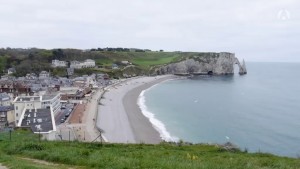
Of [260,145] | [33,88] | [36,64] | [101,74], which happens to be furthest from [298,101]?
[36,64]

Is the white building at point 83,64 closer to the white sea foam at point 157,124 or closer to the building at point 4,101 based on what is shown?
the white sea foam at point 157,124

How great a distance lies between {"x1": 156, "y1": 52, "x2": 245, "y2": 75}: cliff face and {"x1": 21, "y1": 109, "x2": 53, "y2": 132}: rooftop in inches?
4341

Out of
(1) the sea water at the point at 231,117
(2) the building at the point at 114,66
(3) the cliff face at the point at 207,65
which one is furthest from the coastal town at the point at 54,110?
(3) the cliff face at the point at 207,65

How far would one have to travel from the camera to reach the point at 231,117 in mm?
57469

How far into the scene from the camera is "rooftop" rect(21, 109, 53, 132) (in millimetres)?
34969

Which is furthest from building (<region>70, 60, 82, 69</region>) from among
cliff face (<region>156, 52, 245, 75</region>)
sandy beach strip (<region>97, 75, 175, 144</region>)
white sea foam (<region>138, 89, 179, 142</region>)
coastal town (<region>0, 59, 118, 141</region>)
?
white sea foam (<region>138, 89, 179, 142</region>)

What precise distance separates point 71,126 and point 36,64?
3266 inches

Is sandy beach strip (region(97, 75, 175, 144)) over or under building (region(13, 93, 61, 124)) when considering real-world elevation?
under

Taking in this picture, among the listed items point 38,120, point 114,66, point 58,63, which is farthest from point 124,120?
point 114,66

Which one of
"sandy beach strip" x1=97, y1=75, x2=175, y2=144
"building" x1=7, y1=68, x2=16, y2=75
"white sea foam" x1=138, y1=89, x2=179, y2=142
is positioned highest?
"building" x1=7, y1=68, x2=16, y2=75

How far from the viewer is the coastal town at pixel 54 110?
38.4 meters

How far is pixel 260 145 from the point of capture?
40.3m

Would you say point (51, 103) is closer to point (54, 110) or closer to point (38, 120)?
point (54, 110)

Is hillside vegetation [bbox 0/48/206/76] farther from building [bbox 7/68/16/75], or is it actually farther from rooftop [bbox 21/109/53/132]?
rooftop [bbox 21/109/53/132]
